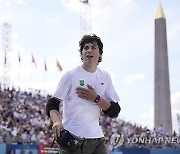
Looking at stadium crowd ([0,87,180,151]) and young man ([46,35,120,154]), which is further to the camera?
stadium crowd ([0,87,180,151])

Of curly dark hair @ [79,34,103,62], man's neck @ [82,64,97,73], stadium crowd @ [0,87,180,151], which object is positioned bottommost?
stadium crowd @ [0,87,180,151]

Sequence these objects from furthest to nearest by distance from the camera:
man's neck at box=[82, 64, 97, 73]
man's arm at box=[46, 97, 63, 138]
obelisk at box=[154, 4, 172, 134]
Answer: obelisk at box=[154, 4, 172, 134] → man's neck at box=[82, 64, 97, 73] → man's arm at box=[46, 97, 63, 138]


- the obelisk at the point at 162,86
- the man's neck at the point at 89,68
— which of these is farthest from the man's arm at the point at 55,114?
the obelisk at the point at 162,86

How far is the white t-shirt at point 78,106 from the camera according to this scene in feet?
13.7

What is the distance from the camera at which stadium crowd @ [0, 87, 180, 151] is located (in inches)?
736

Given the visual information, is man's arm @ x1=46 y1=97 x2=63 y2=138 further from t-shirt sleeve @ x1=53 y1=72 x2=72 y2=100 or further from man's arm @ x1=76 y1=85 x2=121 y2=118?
man's arm @ x1=76 y1=85 x2=121 y2=118

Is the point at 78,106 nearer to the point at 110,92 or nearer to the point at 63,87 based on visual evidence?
the point at 63,87

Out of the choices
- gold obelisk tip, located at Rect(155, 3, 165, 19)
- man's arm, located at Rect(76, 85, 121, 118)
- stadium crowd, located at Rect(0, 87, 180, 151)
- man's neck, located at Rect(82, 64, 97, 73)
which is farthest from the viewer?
gold obelisk tip, located at Rect(155, 3, 165, 19)

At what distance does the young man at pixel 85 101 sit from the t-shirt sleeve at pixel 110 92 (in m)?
0.08

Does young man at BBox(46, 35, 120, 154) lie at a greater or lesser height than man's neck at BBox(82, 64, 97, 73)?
lesser

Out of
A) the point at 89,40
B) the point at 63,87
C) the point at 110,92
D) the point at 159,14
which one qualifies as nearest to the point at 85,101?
the point at 63,87

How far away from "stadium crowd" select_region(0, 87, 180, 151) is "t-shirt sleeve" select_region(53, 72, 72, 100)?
446 inches

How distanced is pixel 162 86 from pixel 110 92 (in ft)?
114

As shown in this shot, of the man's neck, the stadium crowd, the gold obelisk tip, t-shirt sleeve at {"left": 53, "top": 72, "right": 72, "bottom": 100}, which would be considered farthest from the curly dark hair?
the gold obelisk tip
